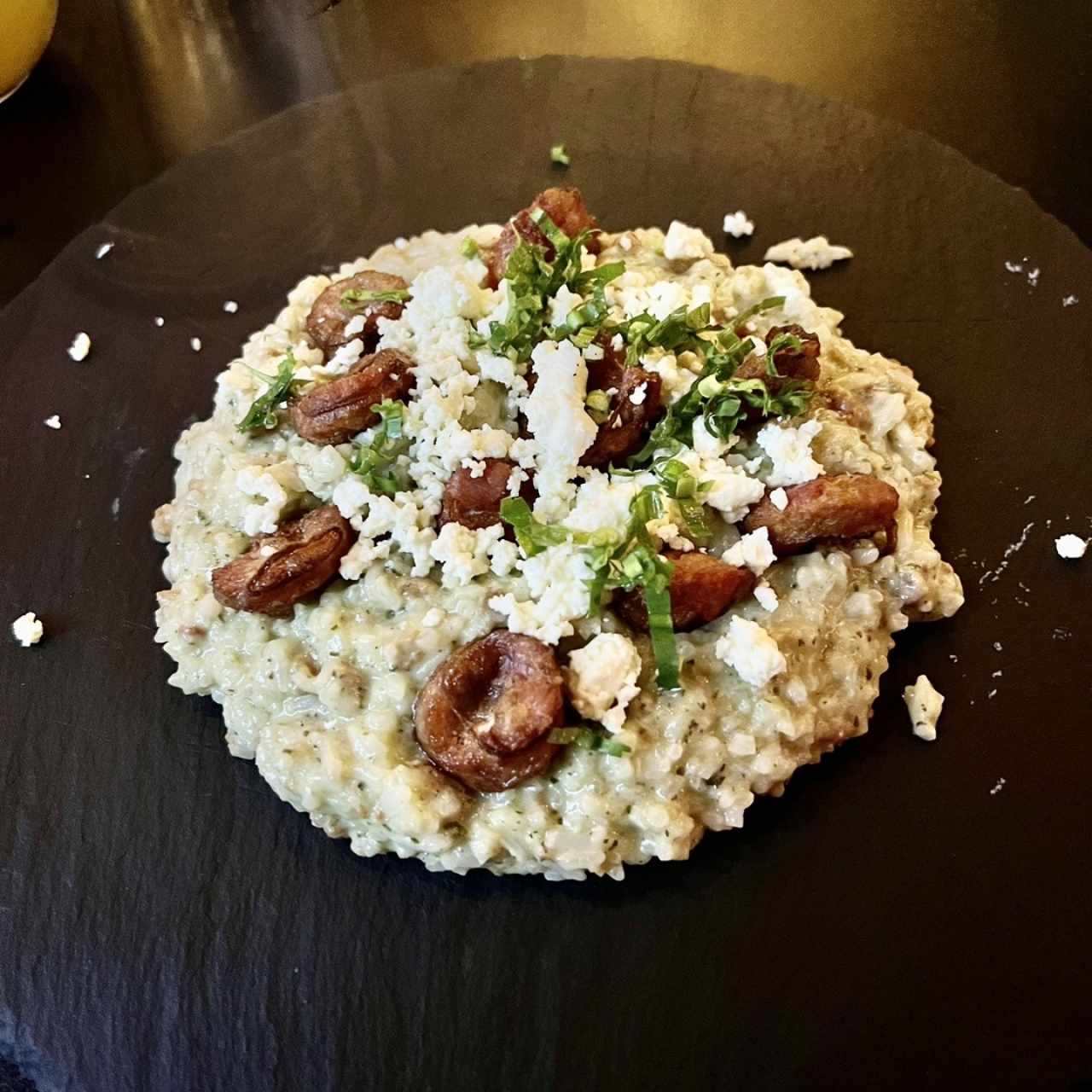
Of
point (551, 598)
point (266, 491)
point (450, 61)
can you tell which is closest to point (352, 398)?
point (266, 491)

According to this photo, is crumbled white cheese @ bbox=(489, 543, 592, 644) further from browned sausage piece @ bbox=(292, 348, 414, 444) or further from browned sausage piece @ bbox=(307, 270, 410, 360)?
browned sausage piece @ bbox=(307, 270, 410, 360)

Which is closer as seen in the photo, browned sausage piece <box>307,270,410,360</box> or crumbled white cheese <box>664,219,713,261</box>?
browned sausage piece <box>307,270,410,360</box>

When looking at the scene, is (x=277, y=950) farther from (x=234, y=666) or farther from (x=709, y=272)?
(x=709, y=272)

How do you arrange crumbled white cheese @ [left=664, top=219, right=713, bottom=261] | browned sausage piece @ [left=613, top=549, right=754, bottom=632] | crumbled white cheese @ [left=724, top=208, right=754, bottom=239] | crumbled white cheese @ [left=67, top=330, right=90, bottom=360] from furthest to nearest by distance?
crumbled white cheese @ [left=724, top=208, right=754, bottom=239]
crumbled white cheese @ [left=67, top=330, right=90, bottom=360]
crumbled white cheese @ [left=664, top=219, right=713, bottom=261]
browned sausage piece @ [left=613, top=549, right=754, bottom=632]

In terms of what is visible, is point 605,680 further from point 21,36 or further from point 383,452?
point 21,36

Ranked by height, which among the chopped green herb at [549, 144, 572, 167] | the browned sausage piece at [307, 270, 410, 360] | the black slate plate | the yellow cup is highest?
the yellow cup

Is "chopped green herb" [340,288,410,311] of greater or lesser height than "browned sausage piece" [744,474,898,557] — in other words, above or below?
above

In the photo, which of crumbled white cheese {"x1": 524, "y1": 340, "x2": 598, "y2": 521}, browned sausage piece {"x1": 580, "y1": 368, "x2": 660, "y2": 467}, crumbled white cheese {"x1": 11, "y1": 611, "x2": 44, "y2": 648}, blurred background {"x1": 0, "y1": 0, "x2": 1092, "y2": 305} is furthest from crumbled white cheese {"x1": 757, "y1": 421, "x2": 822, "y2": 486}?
blurred background {"x1": 0, "y1": 0, "x2": 1092, "y2": 305}
